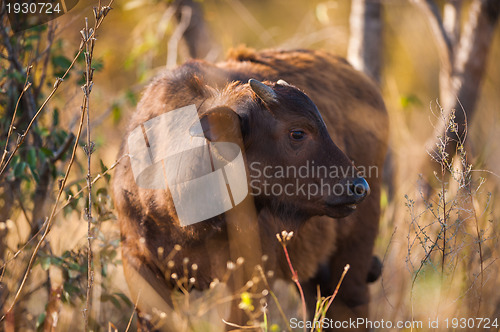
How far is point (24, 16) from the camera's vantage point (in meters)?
4.56

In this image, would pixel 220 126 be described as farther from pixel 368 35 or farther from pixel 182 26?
pixel 182 26

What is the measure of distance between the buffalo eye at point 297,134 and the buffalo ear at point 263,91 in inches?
9.3

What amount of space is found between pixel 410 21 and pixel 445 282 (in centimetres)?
974

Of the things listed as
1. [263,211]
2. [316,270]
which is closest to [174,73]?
[263,211]

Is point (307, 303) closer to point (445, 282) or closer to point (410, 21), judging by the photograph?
point (445, 282)

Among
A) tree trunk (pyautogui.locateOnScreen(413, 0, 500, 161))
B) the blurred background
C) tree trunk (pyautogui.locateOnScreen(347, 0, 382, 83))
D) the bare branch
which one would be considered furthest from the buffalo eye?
the bare branch

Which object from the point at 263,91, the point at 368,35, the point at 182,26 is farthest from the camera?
the point at 182,26

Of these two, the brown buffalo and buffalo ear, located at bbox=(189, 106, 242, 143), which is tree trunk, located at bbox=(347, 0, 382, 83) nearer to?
the brown buffalo

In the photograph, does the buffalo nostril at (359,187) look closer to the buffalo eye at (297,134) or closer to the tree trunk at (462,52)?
the buffalo eye at (297,134)

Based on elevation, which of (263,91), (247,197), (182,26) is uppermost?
(263,91)

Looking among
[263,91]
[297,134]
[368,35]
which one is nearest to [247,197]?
[297,134]

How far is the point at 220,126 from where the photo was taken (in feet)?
11.1

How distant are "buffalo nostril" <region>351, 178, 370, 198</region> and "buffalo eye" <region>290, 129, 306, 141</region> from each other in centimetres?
45

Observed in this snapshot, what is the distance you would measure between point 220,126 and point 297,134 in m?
0.53
